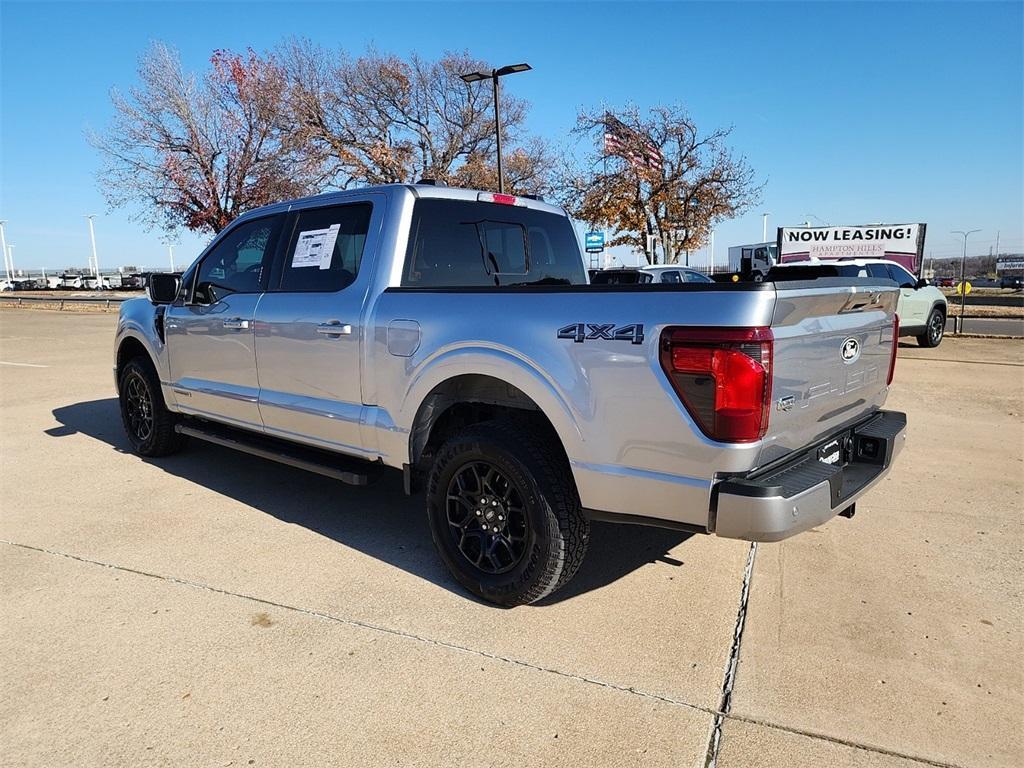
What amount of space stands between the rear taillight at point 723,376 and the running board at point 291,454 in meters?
1.96

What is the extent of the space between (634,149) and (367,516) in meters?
24.5

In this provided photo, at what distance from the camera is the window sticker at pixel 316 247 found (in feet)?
13.3

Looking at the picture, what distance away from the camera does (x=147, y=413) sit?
5.80 metres

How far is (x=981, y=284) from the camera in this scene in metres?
55.8

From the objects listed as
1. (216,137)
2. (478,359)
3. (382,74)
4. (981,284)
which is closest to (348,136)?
(382,74)

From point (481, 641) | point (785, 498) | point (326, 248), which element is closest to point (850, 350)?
point (785, 498)

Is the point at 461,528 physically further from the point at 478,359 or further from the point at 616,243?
the point at 616,243

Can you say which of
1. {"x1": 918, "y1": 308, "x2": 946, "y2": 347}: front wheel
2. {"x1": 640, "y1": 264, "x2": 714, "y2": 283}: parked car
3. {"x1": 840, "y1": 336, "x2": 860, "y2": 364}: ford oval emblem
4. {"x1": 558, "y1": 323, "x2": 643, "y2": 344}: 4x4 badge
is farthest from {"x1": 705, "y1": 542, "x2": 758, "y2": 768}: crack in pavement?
{"x1": 640, "y1": 264, "x2": 714, "y2": 283}: parked car

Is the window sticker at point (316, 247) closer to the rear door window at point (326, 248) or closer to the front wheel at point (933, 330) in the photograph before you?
the rear door window at point (326, 248)

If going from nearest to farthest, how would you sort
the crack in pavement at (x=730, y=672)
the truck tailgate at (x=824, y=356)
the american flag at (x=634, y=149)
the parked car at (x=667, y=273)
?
the crack in pavement at (x=730, y=672)
the truck tailgate at (x=824, y=356)
the parked car at (x=667, y=273)
the american flag at (x=634, y=149)

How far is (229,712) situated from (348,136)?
30467 mm

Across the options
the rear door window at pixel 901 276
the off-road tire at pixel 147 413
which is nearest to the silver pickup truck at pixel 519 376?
the off-road tire at pixel 147 413

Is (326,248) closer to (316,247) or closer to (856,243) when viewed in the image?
(316,247)

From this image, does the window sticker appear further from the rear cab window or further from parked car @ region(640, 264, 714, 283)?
parked car @ region(640, 264, 714, 283)
